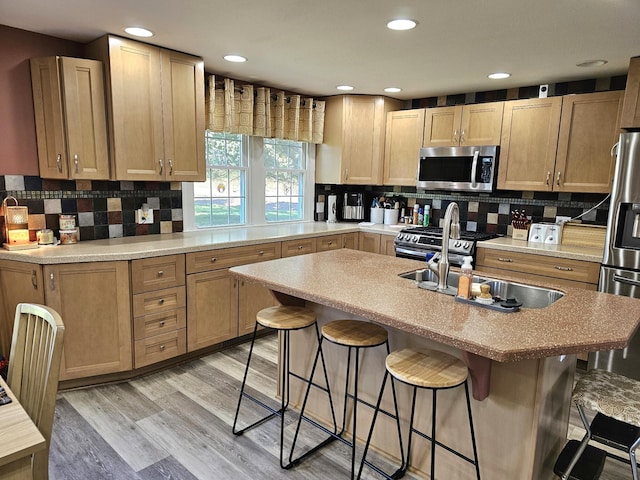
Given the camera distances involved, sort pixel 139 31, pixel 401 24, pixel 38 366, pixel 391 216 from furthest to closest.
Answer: pixel 391 216 → pixel 139 31 → pixel 401 24 → pixel 38 366

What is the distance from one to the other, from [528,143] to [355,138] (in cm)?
169

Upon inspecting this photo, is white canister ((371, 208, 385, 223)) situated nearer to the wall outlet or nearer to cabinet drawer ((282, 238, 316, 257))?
cabinet drawer ((282, 238, 316, 257))

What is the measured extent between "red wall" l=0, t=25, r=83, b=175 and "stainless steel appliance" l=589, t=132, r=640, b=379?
3994mm

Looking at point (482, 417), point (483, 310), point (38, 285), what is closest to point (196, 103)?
→ point (38, 285)

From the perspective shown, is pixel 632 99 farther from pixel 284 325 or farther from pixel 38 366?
pixel 38 366

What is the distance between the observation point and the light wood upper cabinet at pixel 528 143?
3461mm

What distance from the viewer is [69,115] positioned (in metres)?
2.69

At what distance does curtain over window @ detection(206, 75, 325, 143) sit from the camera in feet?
11.7

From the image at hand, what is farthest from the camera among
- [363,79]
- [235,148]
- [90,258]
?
[235,148]

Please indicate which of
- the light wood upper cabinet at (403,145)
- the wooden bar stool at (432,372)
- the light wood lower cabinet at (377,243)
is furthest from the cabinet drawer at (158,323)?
the light wood upper cabinet at (403,145)

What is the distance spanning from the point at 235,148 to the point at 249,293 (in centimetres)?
147

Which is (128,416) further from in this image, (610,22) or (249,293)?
(610,22)

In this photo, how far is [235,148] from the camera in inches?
157

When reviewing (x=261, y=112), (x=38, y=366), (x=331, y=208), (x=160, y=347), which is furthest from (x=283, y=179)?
(x=38, y=366)
